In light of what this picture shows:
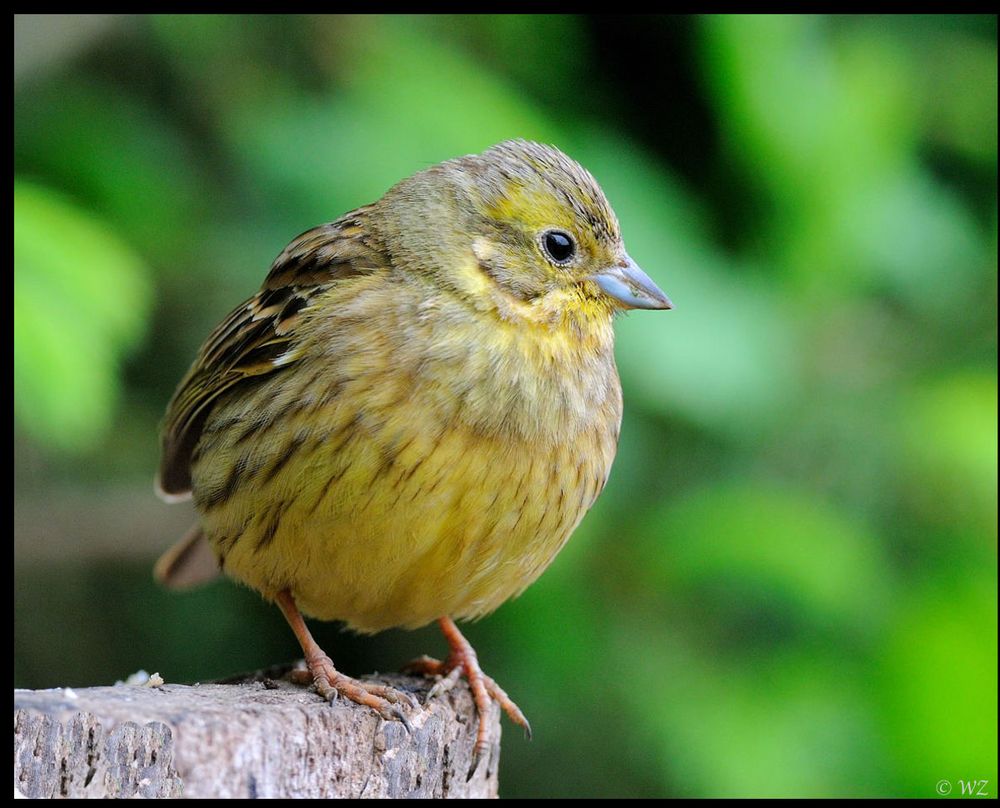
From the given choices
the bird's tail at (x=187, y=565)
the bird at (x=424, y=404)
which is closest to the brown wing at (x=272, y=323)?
the bird at (x=424, y=404)

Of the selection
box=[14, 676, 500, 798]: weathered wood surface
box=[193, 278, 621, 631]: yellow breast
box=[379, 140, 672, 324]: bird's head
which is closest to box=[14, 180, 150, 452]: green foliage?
box=[193, 278, 621, 631]: yellow breast

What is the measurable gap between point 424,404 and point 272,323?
478mm

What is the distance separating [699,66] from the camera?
4.36m

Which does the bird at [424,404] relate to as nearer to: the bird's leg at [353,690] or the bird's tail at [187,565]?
the bird's leg at [353,690]

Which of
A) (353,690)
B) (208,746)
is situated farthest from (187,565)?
(208,746)

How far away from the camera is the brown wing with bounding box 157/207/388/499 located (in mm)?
2818

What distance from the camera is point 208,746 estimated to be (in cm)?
200

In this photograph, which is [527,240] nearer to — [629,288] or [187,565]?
[629,288]

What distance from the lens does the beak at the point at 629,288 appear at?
2.82 meters

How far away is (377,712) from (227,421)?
741 mm

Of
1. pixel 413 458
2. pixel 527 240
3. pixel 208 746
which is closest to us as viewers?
pixel 208 746

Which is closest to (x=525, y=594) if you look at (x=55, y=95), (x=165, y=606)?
(x=165, y=606)

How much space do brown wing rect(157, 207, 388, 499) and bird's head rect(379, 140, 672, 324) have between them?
0.11 metres
